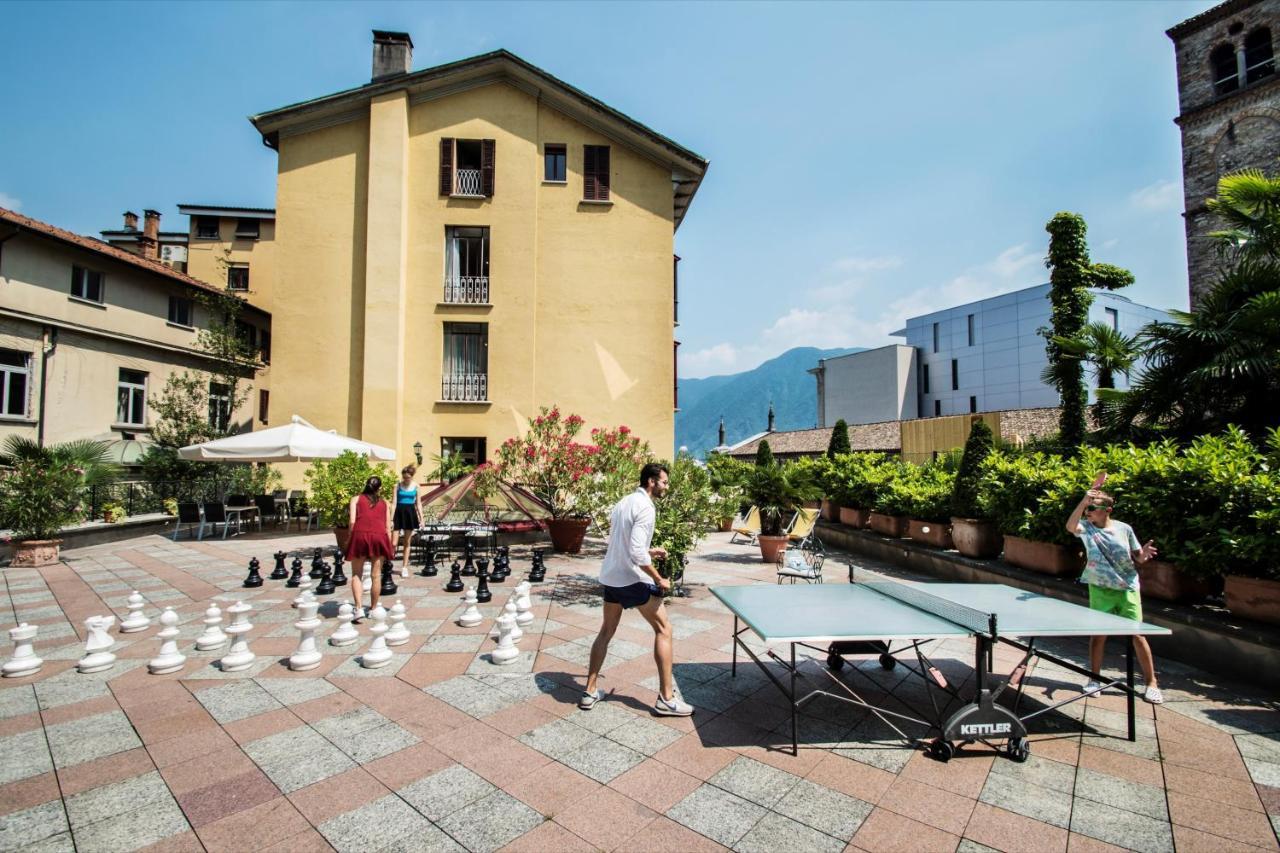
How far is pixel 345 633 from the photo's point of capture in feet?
20.0

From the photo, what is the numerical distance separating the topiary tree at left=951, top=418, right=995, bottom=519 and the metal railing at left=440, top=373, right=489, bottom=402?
45.2 feet

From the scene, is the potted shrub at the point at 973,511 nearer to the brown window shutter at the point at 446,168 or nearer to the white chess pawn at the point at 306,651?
the white chess pawn at the point at 306,651

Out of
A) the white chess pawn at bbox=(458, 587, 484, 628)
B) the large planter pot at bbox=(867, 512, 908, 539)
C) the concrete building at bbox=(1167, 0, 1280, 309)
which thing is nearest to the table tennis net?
the white chess pawn at bbox=(458, 587, 484, 628)

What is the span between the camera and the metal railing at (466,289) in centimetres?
1897

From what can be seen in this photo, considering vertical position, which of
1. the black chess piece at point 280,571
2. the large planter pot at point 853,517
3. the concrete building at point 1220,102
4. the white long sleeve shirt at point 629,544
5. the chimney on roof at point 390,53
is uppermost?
the concrete building at point 1220,102

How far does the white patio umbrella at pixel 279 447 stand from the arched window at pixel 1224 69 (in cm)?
4616

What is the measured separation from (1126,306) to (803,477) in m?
48.5

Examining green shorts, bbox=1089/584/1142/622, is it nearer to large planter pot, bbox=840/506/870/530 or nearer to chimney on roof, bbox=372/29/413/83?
large planter pot, bbox=840/506/870/530

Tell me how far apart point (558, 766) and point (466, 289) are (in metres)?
17.5

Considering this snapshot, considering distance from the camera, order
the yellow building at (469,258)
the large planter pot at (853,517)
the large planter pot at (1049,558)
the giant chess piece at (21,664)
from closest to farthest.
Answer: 1. the giant chess piece at (21,664)
2. the large planter pot at (1049,558)
3. the large planter pot at (853,517)
4. the yellow building at (469,258)

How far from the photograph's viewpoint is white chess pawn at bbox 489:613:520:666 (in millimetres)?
5738

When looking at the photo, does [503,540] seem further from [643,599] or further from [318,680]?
[643,599]

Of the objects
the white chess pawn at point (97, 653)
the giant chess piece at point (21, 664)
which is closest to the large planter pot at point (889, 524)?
the white chess pawn at point (97, 653)

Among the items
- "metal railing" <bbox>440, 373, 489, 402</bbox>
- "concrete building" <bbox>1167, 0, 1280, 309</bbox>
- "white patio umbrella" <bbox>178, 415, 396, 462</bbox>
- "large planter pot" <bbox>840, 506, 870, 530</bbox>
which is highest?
"concrete building" <bbox>1167, 0, 1280, 309</bbox>
